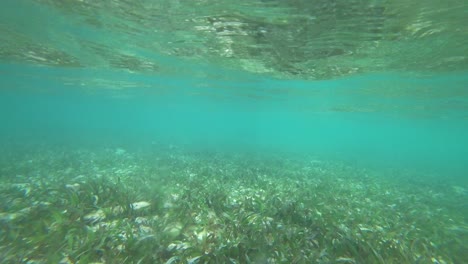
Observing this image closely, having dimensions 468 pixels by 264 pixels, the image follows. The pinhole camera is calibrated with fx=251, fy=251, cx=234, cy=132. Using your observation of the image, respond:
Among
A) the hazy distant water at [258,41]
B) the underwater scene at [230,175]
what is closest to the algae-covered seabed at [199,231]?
the underwater scene at [230,175]

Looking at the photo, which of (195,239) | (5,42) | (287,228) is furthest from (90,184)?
(5,42)

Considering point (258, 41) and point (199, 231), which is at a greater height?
point (258, 41)

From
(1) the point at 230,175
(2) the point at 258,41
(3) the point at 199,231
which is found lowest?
(1) the point at 230,175

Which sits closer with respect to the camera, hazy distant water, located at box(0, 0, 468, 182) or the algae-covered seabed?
the algae-covered seabed

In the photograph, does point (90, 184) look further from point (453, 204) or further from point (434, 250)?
point (453, 204)

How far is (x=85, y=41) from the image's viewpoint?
15.3 metres

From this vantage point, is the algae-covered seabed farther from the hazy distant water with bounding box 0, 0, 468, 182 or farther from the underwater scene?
the hazy distant water with bounding box 0, 0, 468, 182

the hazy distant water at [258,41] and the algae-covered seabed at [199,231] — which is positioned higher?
the hazy distant water at [258,41]

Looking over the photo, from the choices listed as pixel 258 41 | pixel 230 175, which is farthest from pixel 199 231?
pixel 258 41

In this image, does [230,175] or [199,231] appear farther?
[230,175]

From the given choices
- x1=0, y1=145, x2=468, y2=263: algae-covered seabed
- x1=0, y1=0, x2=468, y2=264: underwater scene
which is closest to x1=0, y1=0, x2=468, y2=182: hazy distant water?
x1=0, y1=0, x2=468, y2=264: underwater scene

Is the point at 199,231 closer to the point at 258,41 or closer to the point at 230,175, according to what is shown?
the point at 230,175

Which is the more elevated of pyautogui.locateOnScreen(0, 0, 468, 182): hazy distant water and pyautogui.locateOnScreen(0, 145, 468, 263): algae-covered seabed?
pyautogui.locateOnScreen(0, 0, 468, 182): hazy distant water

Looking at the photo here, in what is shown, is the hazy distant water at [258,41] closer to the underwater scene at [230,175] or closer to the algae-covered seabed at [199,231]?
the underwater scene at [230,175]
